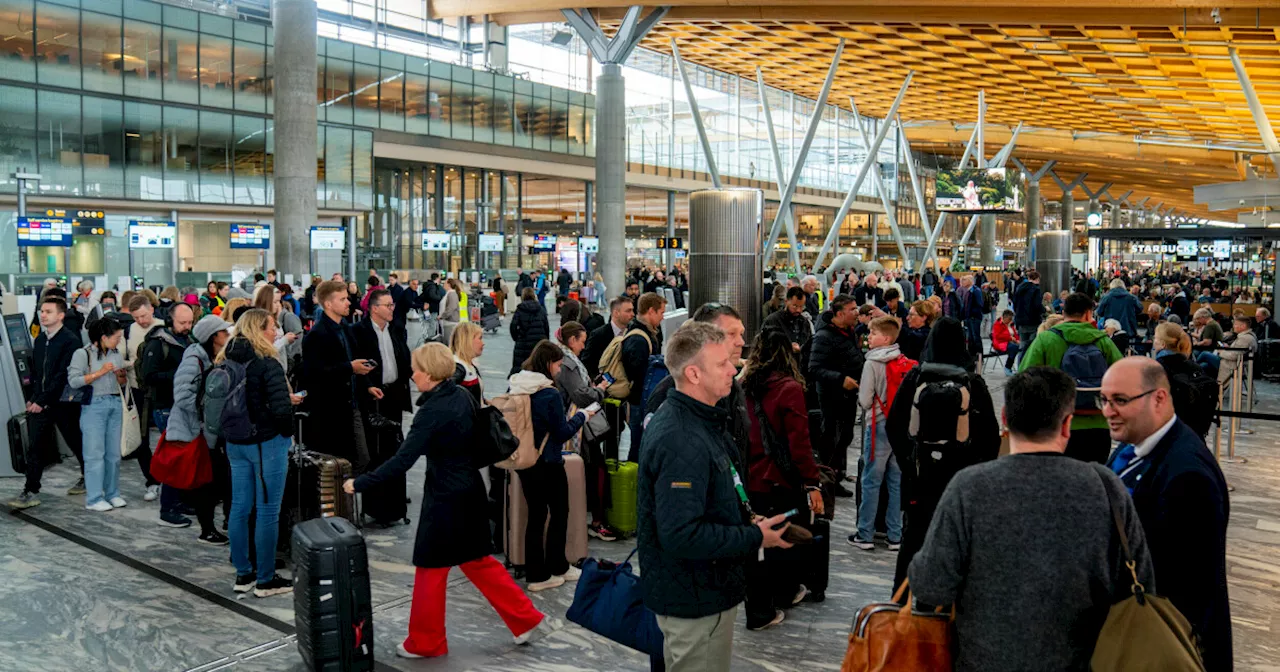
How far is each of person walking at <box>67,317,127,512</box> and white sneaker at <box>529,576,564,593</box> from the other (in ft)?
14.1

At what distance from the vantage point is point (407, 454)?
16.9ft

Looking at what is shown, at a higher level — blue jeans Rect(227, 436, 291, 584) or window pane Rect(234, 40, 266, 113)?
window pane Rect(234, 40, 266, 113)

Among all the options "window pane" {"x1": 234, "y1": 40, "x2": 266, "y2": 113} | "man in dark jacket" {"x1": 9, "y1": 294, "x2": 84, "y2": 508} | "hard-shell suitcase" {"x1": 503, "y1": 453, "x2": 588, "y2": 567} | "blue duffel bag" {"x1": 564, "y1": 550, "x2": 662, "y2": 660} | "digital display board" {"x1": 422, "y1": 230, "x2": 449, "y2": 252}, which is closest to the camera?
"blue duffel bag" {"x1": 564, "y1": 550, "x2": 662, "y2": 660}

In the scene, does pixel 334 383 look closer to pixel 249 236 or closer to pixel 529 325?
pixel 529 325

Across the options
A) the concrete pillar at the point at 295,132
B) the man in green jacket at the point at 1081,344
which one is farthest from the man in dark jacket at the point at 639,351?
the concrete pillar at the point at 295,132

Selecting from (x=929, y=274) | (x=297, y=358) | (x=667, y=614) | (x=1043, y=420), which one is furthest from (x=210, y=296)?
(x=929, y=274)

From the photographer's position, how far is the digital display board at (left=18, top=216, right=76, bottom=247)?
961 inches

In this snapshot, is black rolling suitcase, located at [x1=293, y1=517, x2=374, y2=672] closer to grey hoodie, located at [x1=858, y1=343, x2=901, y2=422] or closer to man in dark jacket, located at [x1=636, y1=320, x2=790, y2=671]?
man in dark jacket, located at [x1=636, y1=320, x2=790, y2=671]

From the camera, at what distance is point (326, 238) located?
29109 millimetres

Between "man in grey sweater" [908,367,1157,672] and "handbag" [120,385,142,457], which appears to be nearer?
"man in grey sweater" [908,367,1157,672]

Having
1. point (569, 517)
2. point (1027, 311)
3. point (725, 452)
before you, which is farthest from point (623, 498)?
point (1027, 311)

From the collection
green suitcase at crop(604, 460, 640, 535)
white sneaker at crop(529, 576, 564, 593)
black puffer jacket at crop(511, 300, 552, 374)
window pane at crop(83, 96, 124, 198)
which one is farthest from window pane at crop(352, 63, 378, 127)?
white sneaker at crop(529, 576, 564, 593)

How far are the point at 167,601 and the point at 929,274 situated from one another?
30.2 meters

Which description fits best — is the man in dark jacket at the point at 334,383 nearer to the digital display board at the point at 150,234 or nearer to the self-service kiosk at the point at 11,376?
the self-service kiosk at the point at 11,376
